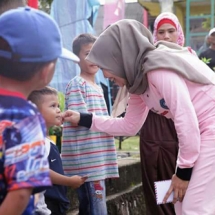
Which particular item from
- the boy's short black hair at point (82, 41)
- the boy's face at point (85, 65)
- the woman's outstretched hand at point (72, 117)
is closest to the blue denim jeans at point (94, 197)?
the woman's outstretched hand at point (72, 117)

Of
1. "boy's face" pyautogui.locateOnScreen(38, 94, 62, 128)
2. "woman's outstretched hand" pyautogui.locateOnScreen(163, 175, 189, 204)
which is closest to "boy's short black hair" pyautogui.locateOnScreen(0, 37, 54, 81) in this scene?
"boy's face" pyautogui.locateOnScreen(38, 94, 62, 128)

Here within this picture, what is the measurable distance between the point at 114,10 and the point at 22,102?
651cm

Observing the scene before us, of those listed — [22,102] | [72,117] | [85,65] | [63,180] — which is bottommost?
[63,180]

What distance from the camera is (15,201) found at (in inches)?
70.6

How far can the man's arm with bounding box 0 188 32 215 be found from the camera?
1.79 metres

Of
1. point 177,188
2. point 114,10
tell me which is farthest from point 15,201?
point 114,10

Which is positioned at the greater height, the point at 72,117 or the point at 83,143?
the point at 72,117

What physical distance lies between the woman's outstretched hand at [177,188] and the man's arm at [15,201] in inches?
58.3

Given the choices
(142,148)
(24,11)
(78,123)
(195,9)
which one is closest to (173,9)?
(195,9)

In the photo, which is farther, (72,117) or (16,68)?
(72,117)

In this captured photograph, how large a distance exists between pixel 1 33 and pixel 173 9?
33.8ft

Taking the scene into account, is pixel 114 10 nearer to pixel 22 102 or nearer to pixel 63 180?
pixel 63 180

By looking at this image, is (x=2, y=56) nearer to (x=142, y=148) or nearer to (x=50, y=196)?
(x=50, y=196)

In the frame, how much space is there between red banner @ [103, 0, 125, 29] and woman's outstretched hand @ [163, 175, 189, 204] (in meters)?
5.22
